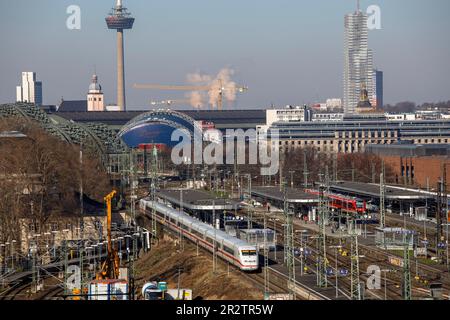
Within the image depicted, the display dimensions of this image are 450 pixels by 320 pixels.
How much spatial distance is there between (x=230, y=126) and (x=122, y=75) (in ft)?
80.5

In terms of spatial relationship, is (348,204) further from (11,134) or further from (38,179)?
(11,134)

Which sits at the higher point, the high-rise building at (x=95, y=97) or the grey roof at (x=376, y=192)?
the high-rise building at (x=95, y=97)

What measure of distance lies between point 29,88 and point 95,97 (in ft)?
35.6

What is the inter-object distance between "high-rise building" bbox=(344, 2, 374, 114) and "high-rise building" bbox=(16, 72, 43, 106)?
47819 mm

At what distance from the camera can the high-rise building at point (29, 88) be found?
441ft

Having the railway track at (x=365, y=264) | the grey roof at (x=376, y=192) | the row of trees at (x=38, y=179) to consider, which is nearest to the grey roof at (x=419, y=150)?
the grey roof at (x=376, y=192)

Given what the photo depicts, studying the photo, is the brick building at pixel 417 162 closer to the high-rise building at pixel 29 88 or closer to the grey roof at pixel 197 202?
the grey roof at pixel 197 202

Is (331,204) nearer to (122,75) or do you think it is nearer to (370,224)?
(370,224)

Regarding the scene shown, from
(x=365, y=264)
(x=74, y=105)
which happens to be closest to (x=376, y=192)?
(x=365, y=264)

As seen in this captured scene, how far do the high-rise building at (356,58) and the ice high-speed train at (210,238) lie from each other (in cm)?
12165

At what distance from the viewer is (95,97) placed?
427 feet

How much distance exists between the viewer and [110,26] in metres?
140

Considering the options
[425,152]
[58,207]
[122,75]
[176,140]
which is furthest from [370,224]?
[122,75]
